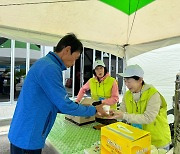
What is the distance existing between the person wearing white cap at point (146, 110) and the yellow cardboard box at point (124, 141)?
1.32ft

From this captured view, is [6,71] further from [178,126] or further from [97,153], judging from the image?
[178,126]

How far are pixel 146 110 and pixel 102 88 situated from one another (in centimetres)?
97

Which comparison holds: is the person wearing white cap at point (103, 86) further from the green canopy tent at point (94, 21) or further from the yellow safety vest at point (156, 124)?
the yellow safety vest at point (156, 124)

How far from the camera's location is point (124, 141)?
31.1 inches

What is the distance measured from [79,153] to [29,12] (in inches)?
51.8

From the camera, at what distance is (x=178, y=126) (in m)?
0.77

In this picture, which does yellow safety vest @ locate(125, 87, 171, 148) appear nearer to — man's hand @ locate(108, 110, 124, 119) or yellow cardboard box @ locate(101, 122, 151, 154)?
man's hand @ locate(108, 110, 124, 119)

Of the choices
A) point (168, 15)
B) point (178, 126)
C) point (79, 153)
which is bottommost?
point (79, 153)

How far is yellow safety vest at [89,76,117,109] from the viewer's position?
220cm

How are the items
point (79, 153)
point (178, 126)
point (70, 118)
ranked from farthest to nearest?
point (70, 118) < point (79, 153) < point (178, 126)

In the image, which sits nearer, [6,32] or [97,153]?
[97,153]

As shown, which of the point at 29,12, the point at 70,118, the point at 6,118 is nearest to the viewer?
the point at 29,12

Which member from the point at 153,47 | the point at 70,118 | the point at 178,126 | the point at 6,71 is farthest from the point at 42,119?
the point at 6,71

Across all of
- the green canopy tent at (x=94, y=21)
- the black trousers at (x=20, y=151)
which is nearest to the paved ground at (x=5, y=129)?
the black trousers at (x=20, y=151)
